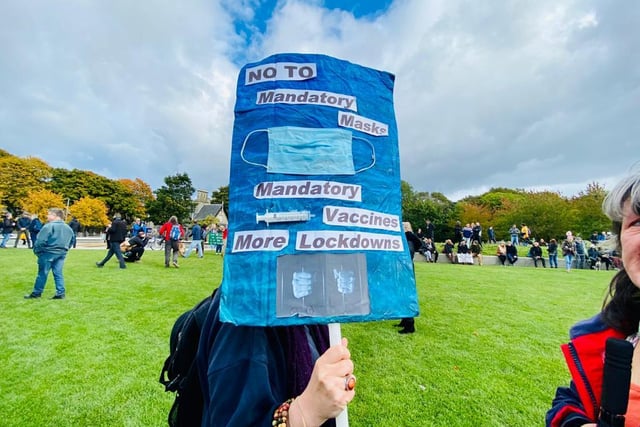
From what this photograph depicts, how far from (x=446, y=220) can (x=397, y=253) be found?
144 ft

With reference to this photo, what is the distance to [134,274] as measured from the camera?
1025 centimetres

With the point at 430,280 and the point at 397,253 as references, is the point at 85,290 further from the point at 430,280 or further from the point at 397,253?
the point at 430,280

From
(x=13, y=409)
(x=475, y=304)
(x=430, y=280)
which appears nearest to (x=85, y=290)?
(x=13, y=409)

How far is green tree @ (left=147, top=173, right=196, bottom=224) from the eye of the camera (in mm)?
63406

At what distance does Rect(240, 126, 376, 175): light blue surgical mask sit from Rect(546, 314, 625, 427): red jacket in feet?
3.94

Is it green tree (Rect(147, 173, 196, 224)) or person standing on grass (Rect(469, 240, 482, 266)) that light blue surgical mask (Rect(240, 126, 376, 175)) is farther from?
green tree (Rect(147, 173, 196, 224))

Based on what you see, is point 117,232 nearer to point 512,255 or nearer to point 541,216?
point 512,255

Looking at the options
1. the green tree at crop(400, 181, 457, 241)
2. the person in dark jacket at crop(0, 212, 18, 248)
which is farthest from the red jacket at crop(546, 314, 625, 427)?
the green tree at crop(400, 181, 457, 241)

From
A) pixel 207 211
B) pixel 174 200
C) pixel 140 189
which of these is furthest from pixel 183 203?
pixel 140 189

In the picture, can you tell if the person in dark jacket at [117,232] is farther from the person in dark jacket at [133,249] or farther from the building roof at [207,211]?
the building roof at [207,211]

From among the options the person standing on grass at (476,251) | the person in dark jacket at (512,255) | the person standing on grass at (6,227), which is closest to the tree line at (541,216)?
the person in dark jacket at (512,255)

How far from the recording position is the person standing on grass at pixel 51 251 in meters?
6.89

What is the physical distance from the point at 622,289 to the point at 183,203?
69723 millimetres

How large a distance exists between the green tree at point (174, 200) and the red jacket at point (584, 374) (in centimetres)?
6721
